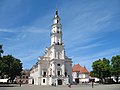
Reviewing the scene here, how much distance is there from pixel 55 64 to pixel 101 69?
670 inches

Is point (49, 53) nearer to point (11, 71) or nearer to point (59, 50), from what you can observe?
point (59, 50)

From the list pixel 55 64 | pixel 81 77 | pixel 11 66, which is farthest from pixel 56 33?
pixel 81 77

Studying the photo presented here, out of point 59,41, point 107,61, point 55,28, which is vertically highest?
point 55,28

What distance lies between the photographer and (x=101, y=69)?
7244cm

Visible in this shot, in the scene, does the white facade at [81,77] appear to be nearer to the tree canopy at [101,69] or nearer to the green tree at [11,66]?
the tree canopy at [101,69]

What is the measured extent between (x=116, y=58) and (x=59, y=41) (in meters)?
22.6

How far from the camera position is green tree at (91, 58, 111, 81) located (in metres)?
72.0

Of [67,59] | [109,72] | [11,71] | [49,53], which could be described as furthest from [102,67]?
[11,71]

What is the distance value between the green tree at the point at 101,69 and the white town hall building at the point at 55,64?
10525mm

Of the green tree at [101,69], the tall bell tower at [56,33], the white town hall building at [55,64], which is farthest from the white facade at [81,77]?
the tall bell tower at [56,33]

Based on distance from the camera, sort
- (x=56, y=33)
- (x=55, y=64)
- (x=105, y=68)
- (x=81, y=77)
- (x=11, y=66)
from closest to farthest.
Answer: (x=105, y=68) → (x=55, y=64) → (x=56, y=33) → (x=11, y=66) → (x=81, y=77)

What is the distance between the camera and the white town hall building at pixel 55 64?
7444 centimetres

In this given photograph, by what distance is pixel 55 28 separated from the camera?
3115 inches

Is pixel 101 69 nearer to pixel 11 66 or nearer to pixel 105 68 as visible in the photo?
pixel 105 68
